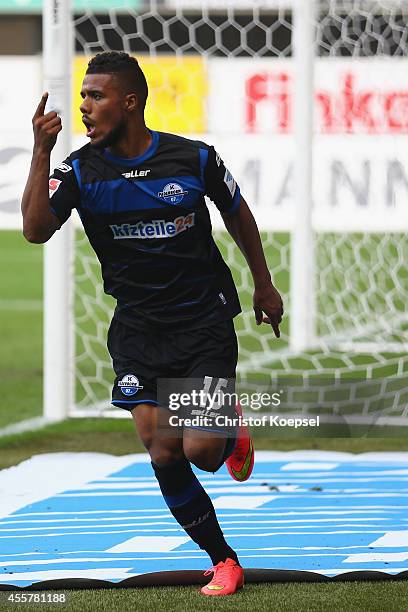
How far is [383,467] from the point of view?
6816 mm

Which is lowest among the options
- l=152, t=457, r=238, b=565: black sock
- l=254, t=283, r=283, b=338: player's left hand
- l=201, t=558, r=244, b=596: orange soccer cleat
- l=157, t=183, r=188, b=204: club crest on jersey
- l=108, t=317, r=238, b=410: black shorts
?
l=201, t=558, r=244, b=596: orange soccer cleat

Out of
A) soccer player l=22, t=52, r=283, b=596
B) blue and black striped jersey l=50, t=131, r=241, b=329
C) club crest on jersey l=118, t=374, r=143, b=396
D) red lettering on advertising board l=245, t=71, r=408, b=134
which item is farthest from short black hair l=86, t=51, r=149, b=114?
red lettering on advertising board l=245, t=71, r=408, b=134

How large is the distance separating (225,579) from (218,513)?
4.36 feet

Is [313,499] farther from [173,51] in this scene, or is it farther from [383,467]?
[173,51]

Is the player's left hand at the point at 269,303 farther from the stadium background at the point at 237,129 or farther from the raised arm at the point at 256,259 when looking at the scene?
the stadium background at the point at 237,129

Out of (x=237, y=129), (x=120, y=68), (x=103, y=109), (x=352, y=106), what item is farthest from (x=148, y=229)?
(x=237, y=129)

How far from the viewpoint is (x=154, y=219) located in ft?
14.7

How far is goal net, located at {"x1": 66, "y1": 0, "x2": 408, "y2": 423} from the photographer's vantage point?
973 centimetres

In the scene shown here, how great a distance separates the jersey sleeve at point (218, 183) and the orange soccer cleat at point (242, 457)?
79 cm

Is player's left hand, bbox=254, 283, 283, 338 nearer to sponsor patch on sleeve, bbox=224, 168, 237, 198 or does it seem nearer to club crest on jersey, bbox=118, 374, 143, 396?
sponsor patch on sleeve, bbox=224, 168, 237, 198

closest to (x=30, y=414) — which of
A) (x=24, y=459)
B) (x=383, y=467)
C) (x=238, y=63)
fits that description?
(x=24, y=459)

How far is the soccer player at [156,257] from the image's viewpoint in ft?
14.7

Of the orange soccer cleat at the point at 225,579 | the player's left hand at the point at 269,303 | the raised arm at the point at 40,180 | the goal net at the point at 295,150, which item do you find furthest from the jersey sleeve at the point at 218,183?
the goal net at the point at 295,150

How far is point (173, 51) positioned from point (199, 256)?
6768 mm
